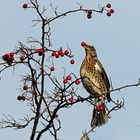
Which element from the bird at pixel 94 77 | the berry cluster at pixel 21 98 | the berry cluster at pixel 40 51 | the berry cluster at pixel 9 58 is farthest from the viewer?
the bird at pixel 94 77

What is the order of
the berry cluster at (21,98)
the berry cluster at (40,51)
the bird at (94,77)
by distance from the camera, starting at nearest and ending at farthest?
the berry cluster at (40,51)
the berry cluster at (21,98)
the bird at (94,77)

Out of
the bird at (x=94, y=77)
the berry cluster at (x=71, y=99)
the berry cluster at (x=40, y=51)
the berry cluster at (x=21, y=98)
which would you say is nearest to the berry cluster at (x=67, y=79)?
the berry cluster at (x=71, y=99)

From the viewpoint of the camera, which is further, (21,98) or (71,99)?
(21,98)

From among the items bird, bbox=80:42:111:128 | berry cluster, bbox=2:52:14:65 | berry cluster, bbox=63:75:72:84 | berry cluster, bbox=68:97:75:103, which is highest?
bird, bbox=80:42:111:128

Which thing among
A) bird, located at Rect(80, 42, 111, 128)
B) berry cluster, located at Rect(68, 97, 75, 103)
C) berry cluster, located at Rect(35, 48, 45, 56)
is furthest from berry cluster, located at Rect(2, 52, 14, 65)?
bird, located at Rect(80, 42, 111, 128)

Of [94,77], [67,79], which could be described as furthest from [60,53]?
[94,77]

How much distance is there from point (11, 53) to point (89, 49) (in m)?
4.22

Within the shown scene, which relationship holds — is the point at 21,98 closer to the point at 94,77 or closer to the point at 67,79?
the point at 67,79

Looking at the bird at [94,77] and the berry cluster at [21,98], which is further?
the bird at [94,77]

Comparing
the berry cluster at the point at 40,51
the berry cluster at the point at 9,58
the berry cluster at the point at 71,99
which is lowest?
the berry cluster at the point at 71,99

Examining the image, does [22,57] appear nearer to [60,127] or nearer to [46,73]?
[46,73]

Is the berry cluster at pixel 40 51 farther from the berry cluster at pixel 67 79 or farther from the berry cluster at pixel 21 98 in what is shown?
the berry cluster at pixel 21 98

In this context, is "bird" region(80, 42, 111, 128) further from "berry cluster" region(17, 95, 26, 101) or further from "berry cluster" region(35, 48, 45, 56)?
"berry cluster" region(35, 48, 45, 56)

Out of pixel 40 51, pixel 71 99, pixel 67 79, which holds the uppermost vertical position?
pixel 40 51
